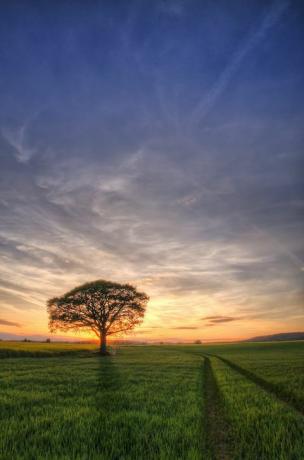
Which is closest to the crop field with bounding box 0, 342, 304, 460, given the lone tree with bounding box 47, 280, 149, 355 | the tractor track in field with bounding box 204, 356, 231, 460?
the tractor track in field with bounding box 204, 356, 231, 460

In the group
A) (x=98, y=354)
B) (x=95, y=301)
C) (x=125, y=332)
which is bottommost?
(x=98, y=354)

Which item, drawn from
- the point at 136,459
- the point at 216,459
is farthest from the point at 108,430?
the point at 216,459

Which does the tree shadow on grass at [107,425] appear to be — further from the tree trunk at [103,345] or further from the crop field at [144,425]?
the tree trunk at [103,345]

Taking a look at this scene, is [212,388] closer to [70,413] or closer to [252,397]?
[252,397]

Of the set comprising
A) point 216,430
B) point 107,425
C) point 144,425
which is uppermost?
point 107,425

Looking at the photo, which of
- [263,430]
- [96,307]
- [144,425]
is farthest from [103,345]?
[263,430]

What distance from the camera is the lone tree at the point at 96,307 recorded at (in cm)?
4956

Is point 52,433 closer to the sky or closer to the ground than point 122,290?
closer to the ground

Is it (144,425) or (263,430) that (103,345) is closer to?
(144,425)

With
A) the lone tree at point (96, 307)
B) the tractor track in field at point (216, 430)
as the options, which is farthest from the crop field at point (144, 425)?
the lone tree at point (96, 307)

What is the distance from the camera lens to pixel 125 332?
171ft

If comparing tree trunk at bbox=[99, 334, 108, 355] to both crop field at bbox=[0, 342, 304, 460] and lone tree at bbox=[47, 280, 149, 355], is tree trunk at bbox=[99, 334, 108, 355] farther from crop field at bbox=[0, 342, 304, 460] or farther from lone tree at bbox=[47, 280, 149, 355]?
crop field at bbox=[0, 342, 304, 460]

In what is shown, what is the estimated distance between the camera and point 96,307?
4991cm

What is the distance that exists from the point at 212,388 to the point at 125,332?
38097 mm
